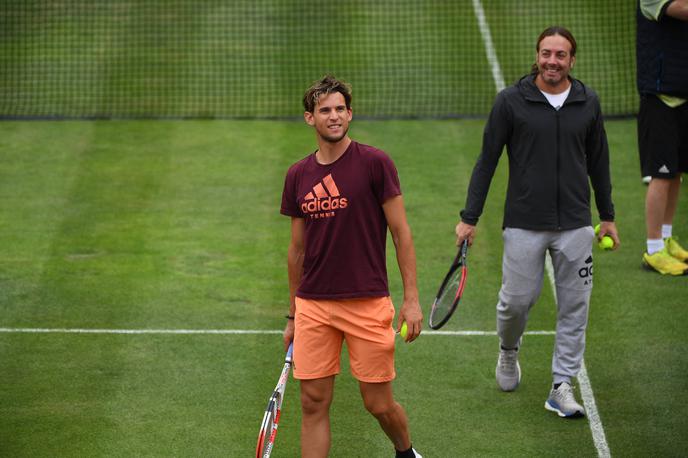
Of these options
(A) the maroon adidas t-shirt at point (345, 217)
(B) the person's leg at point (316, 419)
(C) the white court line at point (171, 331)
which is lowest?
(C) the white court line at point (171, 331)

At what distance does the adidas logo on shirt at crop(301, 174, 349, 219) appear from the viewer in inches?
252

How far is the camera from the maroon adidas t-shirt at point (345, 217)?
6406mm

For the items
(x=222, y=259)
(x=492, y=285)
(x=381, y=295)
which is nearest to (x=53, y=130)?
(x=222, y=259)

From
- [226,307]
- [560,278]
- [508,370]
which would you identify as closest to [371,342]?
[560,278]

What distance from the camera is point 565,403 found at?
7836mm

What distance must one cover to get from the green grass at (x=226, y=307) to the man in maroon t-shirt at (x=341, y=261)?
107 centimetres

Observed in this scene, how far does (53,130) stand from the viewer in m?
15.0

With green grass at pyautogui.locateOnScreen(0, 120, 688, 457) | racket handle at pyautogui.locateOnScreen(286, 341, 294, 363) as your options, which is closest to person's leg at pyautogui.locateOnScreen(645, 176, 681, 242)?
green grass at pyautogui.locateOnScreen(0, 120, 688, 457)

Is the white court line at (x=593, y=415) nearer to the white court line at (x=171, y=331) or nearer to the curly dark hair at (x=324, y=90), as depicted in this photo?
the white court line at (x=171, y=331)

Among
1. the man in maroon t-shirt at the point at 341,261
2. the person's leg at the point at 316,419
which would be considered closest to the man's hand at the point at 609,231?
the man in maroon t-shirt at the point at 341,261

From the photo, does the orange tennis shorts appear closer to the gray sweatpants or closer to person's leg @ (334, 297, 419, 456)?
person's leg @ (334, 297, 419, 456)

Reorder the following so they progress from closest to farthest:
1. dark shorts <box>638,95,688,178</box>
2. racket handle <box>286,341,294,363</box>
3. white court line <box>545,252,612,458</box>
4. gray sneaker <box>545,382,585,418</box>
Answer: racket handle <box>286,341,294,363</box>
white court line <box>545,252,612,458</box>
gray sneaker <box>545,382,585,418</box>
dark shorts <box>638,95,688,178</box>

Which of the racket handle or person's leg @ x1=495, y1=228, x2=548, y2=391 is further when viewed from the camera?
person's leg @ x1=495, y1=228, x2=548, y2=391

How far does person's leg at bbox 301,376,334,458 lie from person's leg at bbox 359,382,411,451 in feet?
0.71
